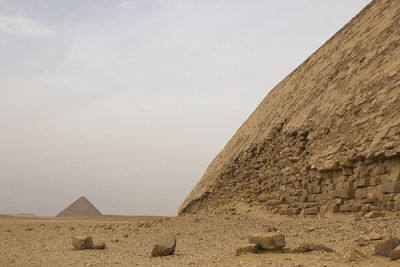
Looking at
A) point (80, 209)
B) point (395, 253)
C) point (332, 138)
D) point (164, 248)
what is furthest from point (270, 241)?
point (80, 209)

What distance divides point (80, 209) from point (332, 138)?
122 feet

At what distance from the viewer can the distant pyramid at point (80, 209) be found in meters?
42.3

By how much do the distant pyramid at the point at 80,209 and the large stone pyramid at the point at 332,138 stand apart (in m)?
29.4

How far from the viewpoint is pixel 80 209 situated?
140 feet

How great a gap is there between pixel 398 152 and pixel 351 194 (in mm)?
1662

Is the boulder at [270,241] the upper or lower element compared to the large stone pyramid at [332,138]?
lower

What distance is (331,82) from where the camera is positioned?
11305mm

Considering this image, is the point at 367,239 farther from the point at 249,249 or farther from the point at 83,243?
the point at 83,243

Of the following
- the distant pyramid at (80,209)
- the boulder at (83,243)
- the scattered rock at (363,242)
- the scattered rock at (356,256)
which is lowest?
the scattered rock at (356,256)

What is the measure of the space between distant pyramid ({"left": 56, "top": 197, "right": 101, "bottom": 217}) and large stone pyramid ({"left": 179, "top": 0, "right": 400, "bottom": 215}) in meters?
29.4

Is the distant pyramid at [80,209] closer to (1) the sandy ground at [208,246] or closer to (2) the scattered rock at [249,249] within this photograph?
(1) the sandy ground at [208,246]

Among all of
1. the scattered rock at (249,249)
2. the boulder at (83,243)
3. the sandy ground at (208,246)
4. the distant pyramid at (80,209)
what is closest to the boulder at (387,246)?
the sandy ground at (208,246)

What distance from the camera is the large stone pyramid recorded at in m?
8.12

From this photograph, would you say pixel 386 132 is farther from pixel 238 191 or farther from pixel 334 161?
pixel 238 191
